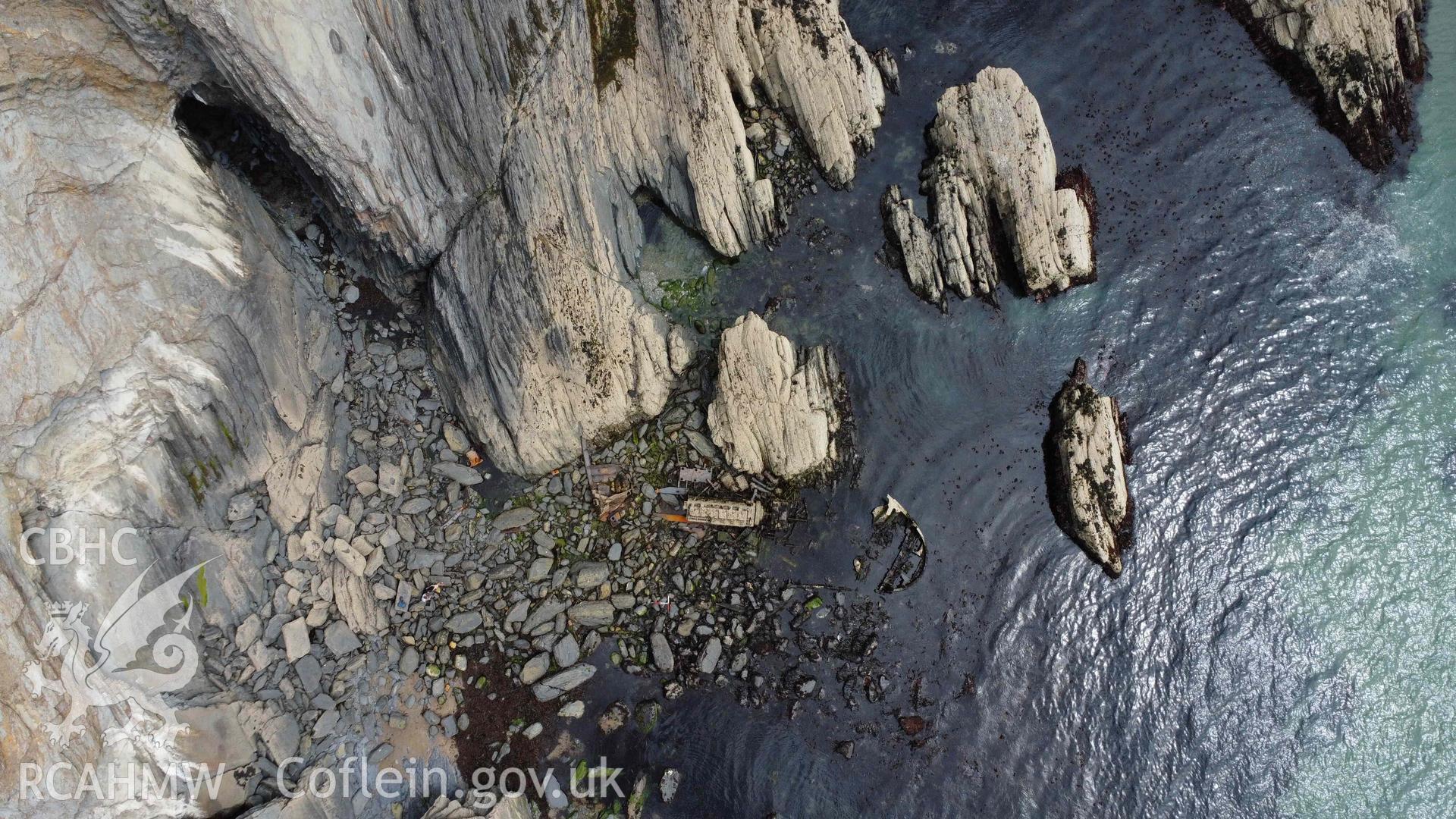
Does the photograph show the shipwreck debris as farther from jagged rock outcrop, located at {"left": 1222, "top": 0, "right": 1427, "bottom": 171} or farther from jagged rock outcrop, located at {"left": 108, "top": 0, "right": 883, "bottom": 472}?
jagged rock outcrop, located at {"left": 1222, "top": 0, "right": 1427, "bottom": 171}

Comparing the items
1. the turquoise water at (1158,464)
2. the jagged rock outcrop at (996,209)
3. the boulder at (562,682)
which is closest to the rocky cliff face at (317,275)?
the jagged rock outcrop at (996,209)

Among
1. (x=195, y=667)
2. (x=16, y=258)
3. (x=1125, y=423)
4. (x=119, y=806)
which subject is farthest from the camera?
(x=1125, y=423)

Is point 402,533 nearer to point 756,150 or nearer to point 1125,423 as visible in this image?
point 756,150

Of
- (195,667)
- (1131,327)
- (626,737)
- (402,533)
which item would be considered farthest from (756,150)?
(195,667)

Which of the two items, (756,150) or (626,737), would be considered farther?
(756,150)

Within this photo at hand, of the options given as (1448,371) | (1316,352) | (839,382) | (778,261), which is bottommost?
(1448,371)

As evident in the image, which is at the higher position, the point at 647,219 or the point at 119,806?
the point at 647,219
